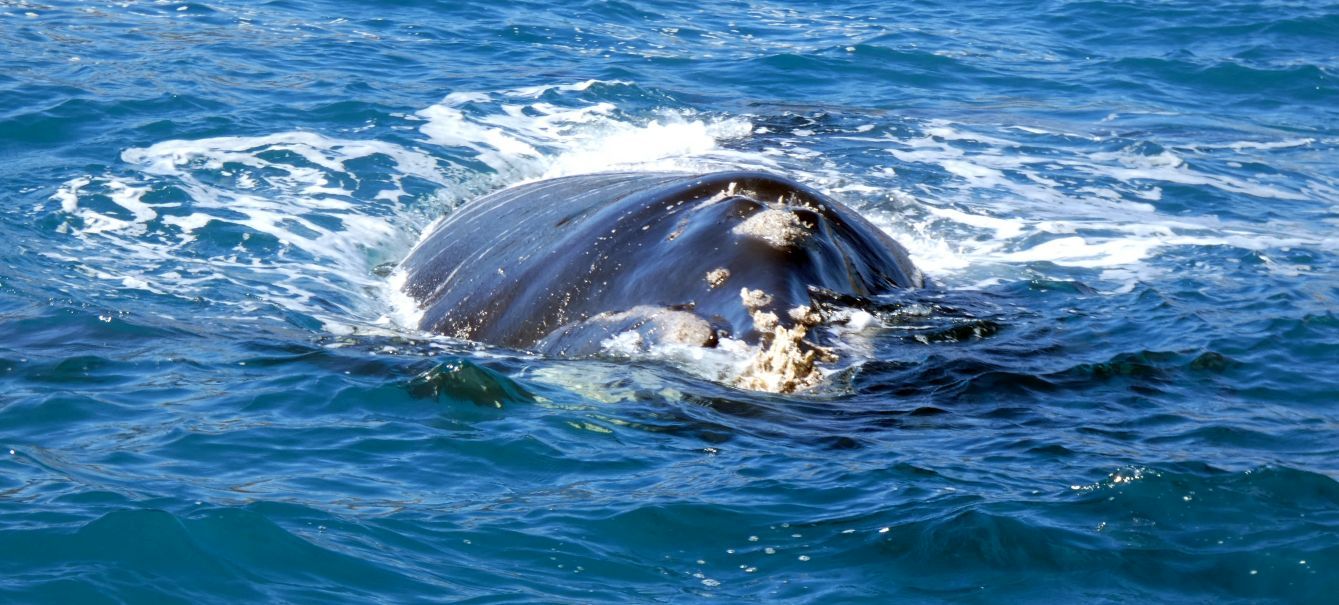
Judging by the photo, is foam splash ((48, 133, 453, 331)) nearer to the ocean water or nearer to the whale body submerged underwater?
the ocean water

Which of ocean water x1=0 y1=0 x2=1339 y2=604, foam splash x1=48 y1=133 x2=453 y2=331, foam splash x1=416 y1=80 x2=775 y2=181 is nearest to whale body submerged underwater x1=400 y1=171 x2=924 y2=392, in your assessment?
ocean water x1=0 y1=0 x2=1339 y2=604

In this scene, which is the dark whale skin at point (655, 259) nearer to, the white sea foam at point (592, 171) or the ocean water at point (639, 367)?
the ocean water at point (639, 367)

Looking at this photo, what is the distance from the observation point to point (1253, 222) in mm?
12695

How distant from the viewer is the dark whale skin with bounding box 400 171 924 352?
748cm

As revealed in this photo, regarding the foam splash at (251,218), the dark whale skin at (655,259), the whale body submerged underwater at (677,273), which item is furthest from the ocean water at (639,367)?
the dark whale skin at (655,259)

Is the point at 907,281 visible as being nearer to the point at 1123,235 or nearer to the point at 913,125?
the point at 1123,235

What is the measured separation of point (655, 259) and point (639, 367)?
936mm

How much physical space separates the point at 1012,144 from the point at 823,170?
9.75ft

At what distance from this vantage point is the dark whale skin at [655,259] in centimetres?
748

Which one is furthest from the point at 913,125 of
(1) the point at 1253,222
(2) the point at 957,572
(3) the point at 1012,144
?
(2) the point at 957,572

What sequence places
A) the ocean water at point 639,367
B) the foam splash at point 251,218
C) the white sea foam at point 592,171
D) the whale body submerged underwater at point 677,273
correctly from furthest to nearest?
the white sea foam at point 592,171 → the foam splash at point 251,218 → the whale body submerged underwater at point 677,273 → the ocean water at point 639,367

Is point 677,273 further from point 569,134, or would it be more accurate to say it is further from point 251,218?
point 569,134

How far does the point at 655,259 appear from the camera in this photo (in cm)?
789

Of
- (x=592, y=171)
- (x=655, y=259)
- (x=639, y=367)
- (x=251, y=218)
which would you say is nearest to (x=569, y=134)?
(x=592, y=171)
